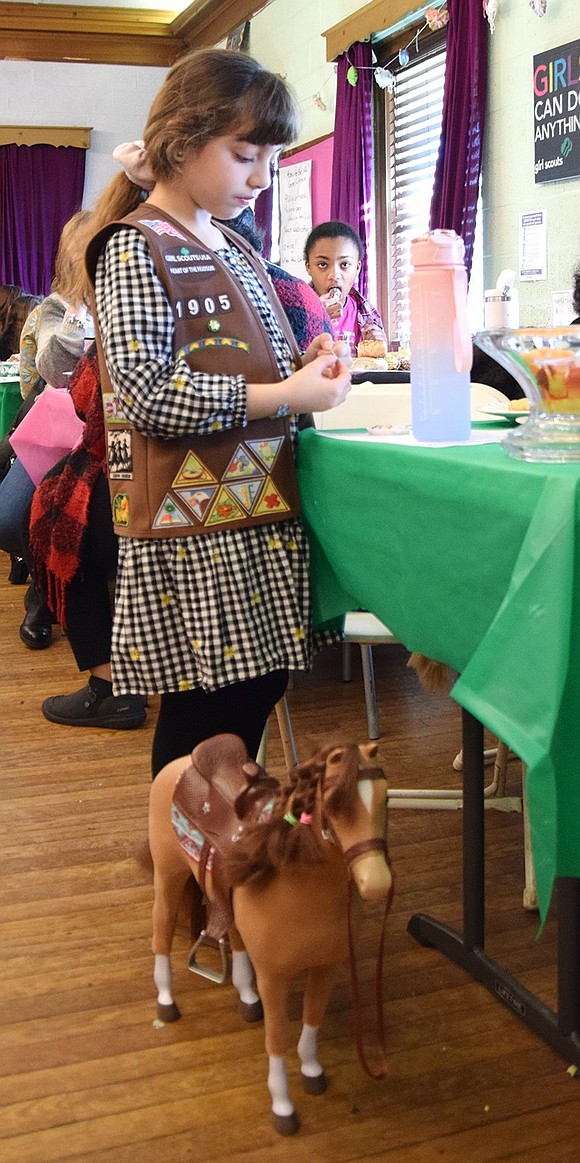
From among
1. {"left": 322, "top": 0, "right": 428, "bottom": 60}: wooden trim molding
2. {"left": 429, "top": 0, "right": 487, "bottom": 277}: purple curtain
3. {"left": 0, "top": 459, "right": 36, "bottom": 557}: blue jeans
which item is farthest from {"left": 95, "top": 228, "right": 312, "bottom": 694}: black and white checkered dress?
{"left": 322, "top": 0, "right": 428, "bottom": 60}: wooden trim molding

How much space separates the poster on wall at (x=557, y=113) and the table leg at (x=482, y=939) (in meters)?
2.86

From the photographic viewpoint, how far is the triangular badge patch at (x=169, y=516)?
1.40 metres

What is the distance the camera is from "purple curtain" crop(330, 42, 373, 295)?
17.7ft

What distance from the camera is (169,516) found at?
1.39 metres

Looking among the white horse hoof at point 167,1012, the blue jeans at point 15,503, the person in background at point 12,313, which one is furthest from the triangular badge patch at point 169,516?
the person in background at point 12,313

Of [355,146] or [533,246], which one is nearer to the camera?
[533,246]

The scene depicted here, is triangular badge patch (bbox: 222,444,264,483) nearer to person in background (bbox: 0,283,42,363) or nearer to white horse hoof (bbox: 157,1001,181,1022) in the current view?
white horse hoof (bbox: 157,1001,181,1022)

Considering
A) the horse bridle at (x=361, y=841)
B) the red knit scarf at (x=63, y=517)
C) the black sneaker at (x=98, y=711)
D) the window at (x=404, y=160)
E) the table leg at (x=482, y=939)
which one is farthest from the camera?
the window at (x=404, y=160)

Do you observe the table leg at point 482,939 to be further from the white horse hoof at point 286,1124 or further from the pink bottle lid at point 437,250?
the pink bottle lid at point 437,250

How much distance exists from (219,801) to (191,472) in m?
0.41

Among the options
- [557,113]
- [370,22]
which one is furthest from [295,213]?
[557,113]

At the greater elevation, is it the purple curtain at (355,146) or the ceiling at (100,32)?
the ceiling at (100,32)

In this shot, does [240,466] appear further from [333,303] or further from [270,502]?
[333,303]

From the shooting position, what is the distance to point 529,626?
93 centimetres
